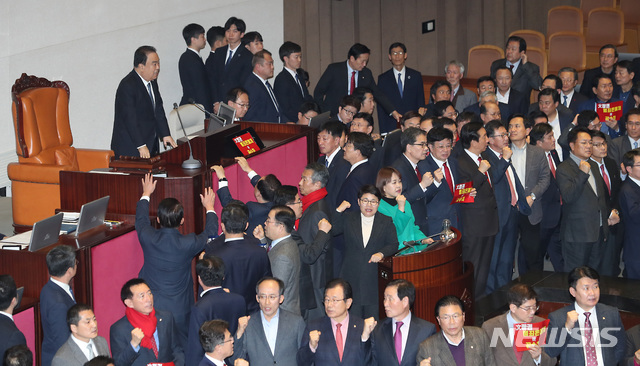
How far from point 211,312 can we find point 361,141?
1851 mm

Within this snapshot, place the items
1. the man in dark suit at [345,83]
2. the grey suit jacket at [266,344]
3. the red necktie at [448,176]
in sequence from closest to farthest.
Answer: the grey suit jacket at [266,344]
the red necktie at [448,176]
the man in dark suit at [345,83]

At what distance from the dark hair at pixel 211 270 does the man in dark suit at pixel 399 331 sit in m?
0.84

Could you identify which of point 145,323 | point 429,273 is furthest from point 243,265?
point 429,273

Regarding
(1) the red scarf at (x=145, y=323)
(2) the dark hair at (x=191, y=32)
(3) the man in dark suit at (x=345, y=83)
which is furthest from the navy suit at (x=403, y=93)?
(1) the red scarf at (x=145, y=323)

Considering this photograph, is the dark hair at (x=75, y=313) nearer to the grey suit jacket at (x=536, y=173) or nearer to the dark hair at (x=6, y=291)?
the dark hair at (x=6, y=291)

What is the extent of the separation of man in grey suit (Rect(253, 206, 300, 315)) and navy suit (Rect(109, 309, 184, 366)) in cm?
70

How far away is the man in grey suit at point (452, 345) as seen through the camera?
414 centimetres

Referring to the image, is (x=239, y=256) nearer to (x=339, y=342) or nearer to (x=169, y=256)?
(x=169, y=256)

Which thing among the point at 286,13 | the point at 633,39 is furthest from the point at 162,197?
the point at 633,39

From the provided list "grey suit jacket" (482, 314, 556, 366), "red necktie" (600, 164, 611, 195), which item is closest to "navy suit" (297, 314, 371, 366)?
"grey suit jacket" (482, 314, 556, 366)

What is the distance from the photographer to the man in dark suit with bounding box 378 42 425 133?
8.46 metres

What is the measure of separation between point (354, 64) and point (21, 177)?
3.15 meters

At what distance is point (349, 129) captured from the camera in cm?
673

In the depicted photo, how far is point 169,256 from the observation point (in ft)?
15.4
